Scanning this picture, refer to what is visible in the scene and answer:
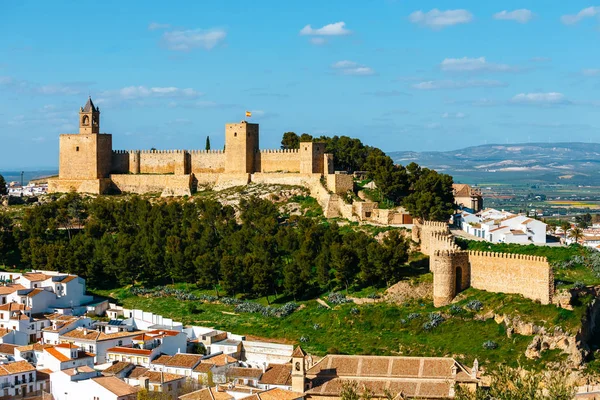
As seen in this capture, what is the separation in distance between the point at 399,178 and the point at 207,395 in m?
20.5

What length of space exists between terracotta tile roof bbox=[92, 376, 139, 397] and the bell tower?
29.3m

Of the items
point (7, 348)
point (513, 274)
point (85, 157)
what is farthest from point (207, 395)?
point (85, 157)

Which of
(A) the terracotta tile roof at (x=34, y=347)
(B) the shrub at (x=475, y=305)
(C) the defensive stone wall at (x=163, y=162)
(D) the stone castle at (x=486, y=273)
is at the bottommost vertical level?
(A) the terracotta tile roof at (x=34, y=347)

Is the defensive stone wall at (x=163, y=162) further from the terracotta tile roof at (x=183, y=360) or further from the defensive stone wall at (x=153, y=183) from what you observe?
the terracotta tile roof at (x=183, y=360)

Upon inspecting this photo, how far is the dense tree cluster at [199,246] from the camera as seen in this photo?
38.1 metres

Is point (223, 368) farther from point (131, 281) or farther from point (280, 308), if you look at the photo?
point (131, 281)

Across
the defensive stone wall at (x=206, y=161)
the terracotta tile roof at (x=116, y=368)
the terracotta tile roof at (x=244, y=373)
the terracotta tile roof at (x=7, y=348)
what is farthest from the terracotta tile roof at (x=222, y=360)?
the defensive stone wall at (x=206, y=161)

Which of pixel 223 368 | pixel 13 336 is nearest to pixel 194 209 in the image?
pixel 13 336

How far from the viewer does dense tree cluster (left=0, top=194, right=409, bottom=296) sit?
1500 inches

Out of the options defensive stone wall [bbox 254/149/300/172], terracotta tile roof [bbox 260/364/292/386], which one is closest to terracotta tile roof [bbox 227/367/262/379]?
terracotta tile roof [bbox 260/364/292/386]

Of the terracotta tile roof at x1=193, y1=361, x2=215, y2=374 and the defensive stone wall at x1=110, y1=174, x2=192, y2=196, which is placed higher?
the defensive stone wall at x1=110, y1=174, x2=192, y2=196

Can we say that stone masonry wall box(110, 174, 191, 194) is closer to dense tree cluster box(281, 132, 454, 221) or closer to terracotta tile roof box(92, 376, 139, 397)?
dense tree cluster box(281, 132, 454, 221)

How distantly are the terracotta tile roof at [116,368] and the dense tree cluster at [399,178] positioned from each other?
16058 millimetres

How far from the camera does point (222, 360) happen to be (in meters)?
31.6
